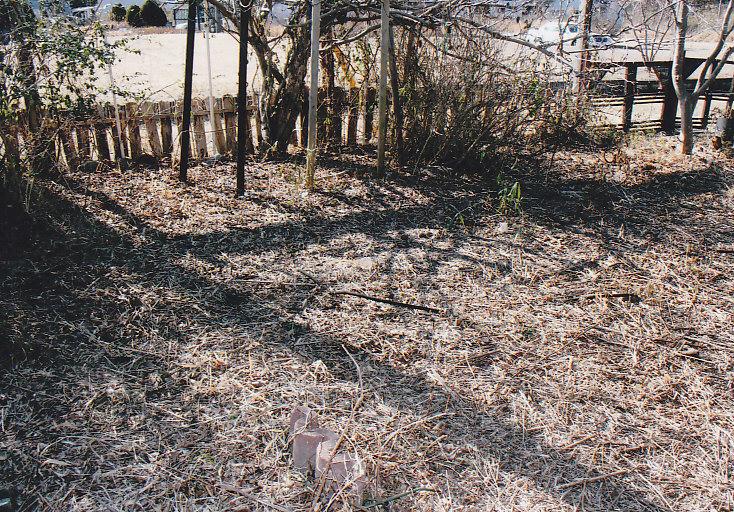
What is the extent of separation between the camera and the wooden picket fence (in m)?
5.86

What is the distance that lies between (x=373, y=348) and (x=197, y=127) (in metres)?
3.92

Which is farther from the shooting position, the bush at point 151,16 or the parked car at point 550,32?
the bush at point 151,16

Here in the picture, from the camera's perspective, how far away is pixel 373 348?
10.9 feet

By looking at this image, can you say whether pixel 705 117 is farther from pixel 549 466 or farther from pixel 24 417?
pixel 24 417

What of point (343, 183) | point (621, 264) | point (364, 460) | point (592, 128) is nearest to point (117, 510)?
point (364, 460)

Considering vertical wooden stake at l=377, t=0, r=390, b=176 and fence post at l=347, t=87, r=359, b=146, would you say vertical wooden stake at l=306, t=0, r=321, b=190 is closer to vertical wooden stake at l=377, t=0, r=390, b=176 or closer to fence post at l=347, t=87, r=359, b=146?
vertical wooden stake at l=377, t=0, r=390, b=176

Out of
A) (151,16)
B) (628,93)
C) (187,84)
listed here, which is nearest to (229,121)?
(187,84)

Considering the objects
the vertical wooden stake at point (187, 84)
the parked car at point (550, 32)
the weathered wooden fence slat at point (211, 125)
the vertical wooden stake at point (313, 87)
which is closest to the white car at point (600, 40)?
the parked car at point (550, 32)

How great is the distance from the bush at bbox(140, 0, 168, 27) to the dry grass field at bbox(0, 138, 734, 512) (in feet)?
72.4

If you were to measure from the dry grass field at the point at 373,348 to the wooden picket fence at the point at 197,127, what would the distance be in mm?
592

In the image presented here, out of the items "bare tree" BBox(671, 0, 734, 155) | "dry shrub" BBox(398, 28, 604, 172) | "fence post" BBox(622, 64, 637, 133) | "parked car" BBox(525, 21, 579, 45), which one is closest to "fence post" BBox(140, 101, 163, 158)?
"dry shrub" BBox(398, 28, 604, 172)

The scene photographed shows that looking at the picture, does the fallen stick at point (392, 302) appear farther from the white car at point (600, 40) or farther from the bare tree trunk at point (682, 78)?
the bare tree trunk at point (682, 78)

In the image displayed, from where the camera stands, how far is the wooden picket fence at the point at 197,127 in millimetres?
5859

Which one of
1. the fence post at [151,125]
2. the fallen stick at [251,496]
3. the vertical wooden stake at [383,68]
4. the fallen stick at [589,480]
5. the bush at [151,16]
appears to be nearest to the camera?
the fallen stick at [251,496]
